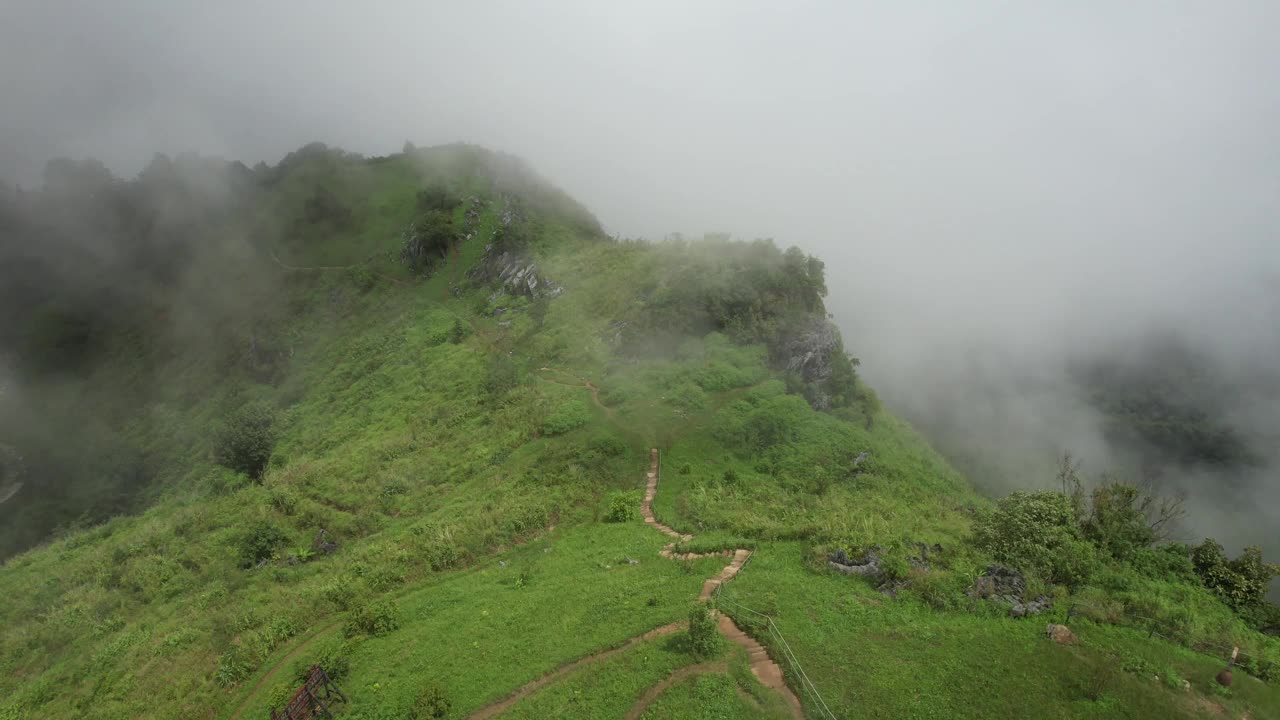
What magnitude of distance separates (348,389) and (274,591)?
41.1 meters

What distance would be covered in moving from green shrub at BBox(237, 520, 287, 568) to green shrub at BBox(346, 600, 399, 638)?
1349 centimetres

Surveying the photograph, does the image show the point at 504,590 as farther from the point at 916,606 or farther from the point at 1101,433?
the point at 1101,433

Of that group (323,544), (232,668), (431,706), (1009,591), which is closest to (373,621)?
(232,668)

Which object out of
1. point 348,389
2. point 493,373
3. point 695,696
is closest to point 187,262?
point 348,389

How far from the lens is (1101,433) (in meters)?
103

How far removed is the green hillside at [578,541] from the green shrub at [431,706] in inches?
7.3

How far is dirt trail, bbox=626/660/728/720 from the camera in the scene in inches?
794

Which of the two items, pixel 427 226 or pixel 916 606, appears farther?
pixel 427 226

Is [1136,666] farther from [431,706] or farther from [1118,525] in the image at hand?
[431,706]

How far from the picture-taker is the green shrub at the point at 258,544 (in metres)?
35.8

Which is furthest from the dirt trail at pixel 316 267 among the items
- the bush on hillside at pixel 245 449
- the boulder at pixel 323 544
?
the boulder at pixel 323 544

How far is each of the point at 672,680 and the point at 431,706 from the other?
898cm

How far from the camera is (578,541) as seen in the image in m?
33.7

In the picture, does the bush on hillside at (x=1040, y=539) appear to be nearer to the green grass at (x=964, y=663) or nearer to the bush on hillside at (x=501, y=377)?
the green grass at (x=964, y=663)
